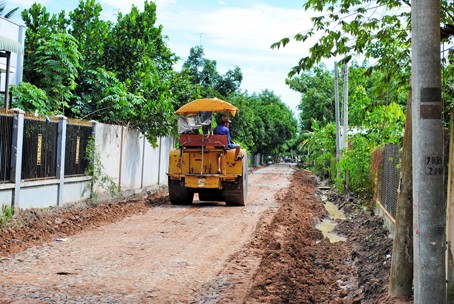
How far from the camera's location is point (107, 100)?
17859 mm

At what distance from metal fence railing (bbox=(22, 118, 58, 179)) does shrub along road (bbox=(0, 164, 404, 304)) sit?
1.02m

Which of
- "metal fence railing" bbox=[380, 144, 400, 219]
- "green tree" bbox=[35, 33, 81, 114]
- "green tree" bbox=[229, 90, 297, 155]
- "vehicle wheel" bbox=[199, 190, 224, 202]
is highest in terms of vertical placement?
"green tree" bbox=[229, 90, 297, 155]

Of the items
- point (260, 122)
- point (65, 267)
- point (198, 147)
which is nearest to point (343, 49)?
point (65, 267)

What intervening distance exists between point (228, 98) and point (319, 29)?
40.8m

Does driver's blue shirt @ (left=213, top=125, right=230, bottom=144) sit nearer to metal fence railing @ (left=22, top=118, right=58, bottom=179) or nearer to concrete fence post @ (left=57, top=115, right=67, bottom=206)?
concrete fence post @ (left=57, top=115, right=67, bottom=206)

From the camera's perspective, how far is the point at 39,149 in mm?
13141

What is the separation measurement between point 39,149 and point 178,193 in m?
4.67

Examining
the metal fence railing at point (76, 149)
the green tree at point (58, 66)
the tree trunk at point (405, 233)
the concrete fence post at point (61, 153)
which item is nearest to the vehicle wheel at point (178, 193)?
the metal fence railing at point (76, 149)

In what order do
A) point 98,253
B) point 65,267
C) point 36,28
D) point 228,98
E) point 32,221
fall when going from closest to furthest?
point 65,267
point 98,253
point 32,221
point 36,28
point 228,98

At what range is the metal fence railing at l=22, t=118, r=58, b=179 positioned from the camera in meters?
12.6

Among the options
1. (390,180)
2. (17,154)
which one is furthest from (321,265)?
(17,154)

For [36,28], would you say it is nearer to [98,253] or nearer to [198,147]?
[198,147]

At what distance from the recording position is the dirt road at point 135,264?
6.46 m

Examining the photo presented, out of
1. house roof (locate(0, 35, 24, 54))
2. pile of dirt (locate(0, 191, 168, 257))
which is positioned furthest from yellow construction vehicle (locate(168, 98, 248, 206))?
house roof (locate(0, 35, 24, 54))
